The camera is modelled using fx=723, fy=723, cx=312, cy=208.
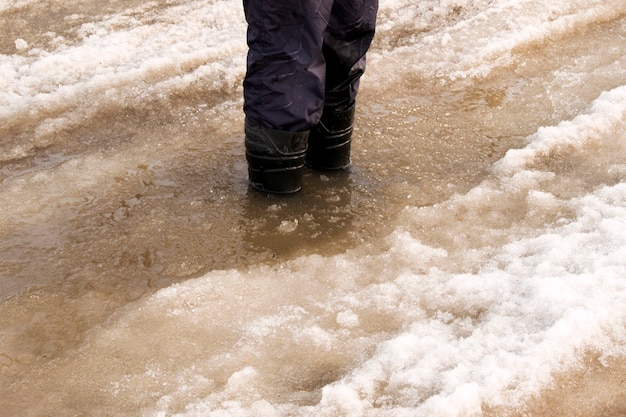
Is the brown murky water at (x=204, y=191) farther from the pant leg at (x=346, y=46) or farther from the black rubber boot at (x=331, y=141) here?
the pant leg at (x=346, y=46)

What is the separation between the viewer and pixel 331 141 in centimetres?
274

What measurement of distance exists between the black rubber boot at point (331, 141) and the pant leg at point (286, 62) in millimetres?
286

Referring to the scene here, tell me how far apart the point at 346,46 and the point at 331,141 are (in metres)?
0.37

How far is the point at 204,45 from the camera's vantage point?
3.69 metres

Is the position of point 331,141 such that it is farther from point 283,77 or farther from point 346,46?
point 283,77

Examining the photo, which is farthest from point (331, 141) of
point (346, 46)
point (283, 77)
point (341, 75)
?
point (283, 77)

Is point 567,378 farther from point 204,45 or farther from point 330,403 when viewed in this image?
point 204,45

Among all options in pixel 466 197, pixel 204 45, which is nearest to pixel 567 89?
pixel 466 197

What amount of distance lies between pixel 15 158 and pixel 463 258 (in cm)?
182

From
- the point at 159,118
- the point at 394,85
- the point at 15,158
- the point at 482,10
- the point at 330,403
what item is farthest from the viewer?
the point at 482,10

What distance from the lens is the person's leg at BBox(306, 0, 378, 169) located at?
2.50m

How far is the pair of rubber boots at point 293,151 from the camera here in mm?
2467

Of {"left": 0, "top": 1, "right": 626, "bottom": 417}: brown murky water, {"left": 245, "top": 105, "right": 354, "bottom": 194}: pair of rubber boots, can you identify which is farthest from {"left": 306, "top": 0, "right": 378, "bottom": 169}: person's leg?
{"left": 0, "top": 1, "right": 626, "bottom": 417}: brown murky water

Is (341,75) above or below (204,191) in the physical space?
above
